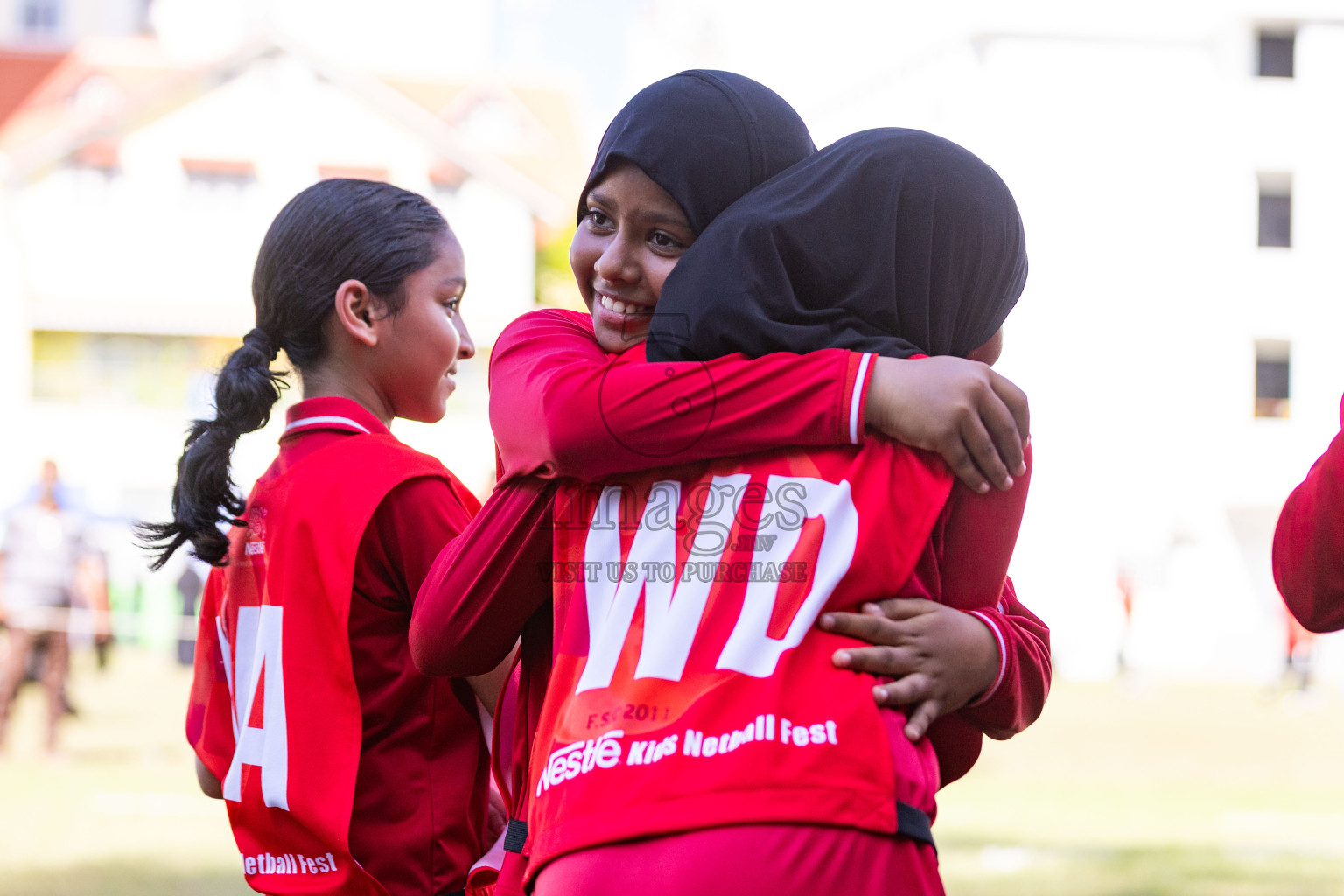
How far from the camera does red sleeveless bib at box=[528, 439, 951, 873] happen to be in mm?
1245

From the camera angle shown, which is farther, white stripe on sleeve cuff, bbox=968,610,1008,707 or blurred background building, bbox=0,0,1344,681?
blurred background building, bbox=0,0,1344,681

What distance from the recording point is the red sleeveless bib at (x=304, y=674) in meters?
1.84

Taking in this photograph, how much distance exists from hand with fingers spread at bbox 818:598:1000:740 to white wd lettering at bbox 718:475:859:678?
0.03m

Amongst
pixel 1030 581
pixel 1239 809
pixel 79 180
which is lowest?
pixel 1030 581

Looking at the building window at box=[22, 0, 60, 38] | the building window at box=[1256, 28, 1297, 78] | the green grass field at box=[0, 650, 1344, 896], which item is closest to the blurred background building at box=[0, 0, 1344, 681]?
the building window at box=[1256, 28, 1297, 78]

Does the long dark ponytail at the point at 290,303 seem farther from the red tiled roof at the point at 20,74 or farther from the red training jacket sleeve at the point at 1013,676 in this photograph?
the red tiled roof at the point at 20,74

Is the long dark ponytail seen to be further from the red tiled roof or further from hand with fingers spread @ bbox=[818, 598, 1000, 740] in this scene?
the red tiled roof

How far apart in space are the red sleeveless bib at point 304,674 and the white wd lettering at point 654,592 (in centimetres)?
60

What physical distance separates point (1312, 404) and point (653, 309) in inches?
997

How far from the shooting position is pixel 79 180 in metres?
28.9

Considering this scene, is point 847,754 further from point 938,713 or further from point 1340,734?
point 1340,734

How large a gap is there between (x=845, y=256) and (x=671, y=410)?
0.79 ft

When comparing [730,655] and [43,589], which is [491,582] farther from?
[43,589]

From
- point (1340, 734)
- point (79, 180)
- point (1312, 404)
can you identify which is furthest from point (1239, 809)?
point (79, 180)
